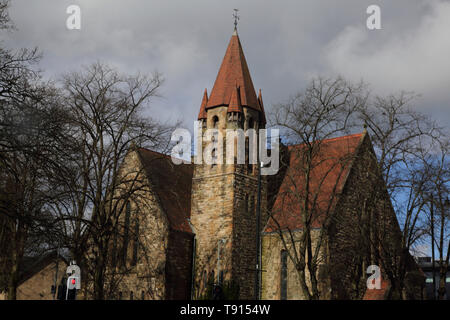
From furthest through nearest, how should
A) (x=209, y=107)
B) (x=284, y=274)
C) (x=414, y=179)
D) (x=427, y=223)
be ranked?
(x=209, y=107) → (x=284, y=274) → (x=427, y=223) → (x=414, y=179)

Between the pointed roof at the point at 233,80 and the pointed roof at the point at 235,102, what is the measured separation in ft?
1.10

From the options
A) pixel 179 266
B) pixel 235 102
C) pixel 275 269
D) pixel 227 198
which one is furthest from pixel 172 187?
pixel 275 269

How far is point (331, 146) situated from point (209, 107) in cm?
763

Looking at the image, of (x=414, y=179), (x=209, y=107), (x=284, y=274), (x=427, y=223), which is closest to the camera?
(x=414, y=179)

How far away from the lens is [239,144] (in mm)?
30203

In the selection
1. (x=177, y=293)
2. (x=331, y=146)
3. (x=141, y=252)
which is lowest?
(x=177, y=293)

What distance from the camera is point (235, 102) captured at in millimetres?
30469

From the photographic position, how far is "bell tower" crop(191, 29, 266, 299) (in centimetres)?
2866

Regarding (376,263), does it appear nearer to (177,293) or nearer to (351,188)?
(351,188)

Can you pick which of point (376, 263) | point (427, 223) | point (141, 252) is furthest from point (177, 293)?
point (427, 223)

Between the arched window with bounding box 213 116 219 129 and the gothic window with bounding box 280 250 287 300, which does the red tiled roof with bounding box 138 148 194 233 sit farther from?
the gothic window with bounding box 280 250 287 300

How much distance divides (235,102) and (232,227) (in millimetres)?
A: 7030

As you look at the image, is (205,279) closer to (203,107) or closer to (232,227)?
(232,227)

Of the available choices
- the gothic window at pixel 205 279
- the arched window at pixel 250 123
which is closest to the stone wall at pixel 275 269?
the gothic window at pixel 205 279
